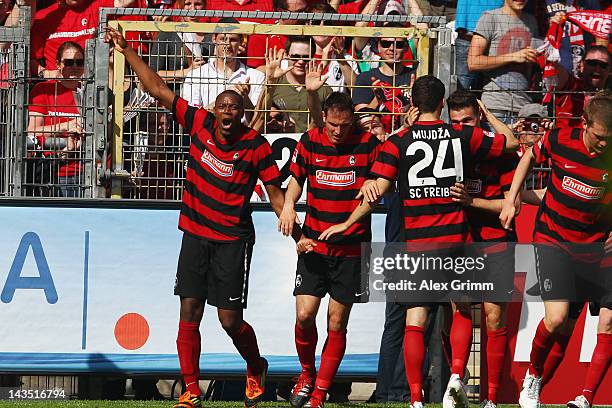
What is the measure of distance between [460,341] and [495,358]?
2.00 ft

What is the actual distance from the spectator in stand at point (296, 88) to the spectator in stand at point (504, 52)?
2.01m

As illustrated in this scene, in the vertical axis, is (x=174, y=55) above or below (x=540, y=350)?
above

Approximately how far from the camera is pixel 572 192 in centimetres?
897

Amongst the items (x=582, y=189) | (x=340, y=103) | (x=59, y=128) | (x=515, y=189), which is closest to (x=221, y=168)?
(x=340, y=103)

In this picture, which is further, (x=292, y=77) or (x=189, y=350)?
(x=292, y=77)

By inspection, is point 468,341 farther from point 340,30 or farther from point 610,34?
point 610,34

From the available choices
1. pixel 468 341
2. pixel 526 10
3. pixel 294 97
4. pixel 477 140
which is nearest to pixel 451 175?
pixel 477 140

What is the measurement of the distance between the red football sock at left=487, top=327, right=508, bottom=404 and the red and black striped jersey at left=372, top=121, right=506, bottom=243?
3.54ft

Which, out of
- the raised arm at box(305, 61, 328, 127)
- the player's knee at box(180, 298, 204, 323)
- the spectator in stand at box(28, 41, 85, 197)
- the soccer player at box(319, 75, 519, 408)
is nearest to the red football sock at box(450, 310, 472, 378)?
the soccer player at box(319, 75, 519, 408)

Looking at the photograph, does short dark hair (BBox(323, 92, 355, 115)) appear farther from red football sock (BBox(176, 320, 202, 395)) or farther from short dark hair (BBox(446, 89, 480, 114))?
red football sock (BBox(176, 320, 202, 395))

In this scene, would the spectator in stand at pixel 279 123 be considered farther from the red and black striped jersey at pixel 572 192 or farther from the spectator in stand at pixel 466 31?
the red and black striped jersey at pixel 572 192

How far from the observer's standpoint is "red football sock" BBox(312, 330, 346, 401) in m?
9.28

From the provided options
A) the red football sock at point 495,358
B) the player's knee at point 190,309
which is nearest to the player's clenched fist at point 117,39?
the player's knee at point 190,309

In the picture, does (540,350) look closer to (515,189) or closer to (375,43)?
(515,189)
